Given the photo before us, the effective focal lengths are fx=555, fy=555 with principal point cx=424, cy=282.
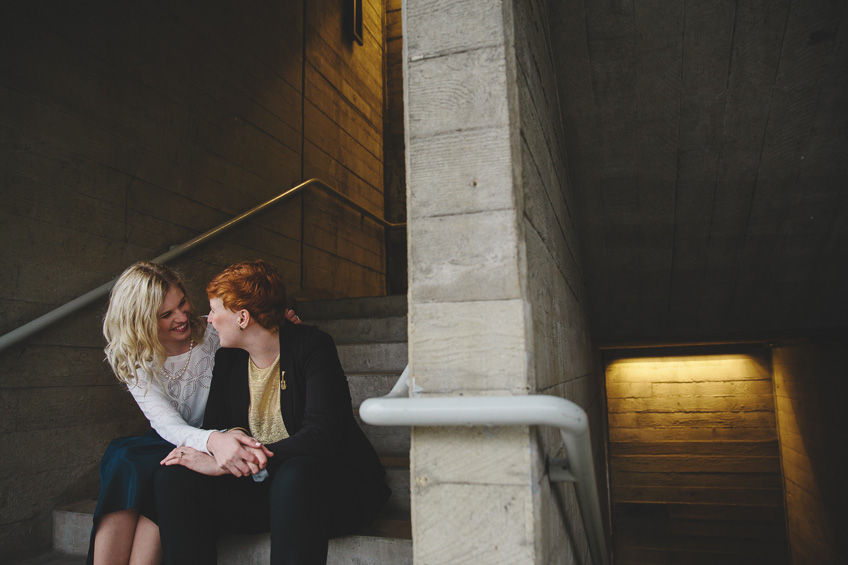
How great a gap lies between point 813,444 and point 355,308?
3028 mm

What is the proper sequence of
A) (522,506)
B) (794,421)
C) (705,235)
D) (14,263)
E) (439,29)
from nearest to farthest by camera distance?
(522,506)
(439,29)
(14,263)
(705,235)
(794,421)

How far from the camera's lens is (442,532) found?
918mm

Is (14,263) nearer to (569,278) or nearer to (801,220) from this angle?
(569,278)

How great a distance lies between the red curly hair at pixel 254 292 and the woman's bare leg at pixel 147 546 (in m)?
0.57

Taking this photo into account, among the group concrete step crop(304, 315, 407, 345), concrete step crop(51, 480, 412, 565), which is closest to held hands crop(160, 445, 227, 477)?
Result: concrete step crop(51, 480, 412, 565)

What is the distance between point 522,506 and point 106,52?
2.21 meters

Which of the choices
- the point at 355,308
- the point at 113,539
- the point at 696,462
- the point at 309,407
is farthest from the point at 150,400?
the point at 696,462

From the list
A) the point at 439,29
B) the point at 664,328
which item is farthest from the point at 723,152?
the point at 439,29

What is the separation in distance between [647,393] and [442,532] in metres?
4.11

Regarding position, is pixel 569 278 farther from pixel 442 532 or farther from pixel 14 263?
pixel 14 263

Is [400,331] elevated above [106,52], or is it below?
below

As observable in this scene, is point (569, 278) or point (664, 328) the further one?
point (664, 328)

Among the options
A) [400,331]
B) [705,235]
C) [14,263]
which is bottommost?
[400,331]

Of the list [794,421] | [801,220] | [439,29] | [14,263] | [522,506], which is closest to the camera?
[522,506]
